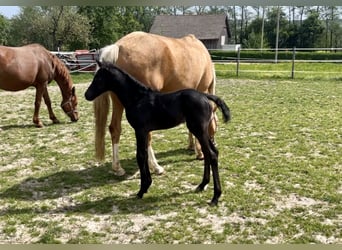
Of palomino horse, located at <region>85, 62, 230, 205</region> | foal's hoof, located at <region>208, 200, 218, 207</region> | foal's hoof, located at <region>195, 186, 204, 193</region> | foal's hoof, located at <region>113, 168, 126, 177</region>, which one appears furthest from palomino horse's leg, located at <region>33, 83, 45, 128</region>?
foal's hoof, located at <region>208, 200, 218, 207</region>

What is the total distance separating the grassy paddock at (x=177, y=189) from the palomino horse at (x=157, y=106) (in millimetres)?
431

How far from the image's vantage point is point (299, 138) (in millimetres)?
5895

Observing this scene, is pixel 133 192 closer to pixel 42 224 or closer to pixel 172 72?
pixel 42 224

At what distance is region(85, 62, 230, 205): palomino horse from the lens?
10.7 feet

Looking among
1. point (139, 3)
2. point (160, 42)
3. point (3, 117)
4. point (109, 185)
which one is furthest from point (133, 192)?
point (3, 117)

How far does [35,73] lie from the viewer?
22.7 ft

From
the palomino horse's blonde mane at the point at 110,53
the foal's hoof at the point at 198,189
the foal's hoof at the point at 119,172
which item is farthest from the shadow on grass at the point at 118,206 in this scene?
the palomino horse's blonde mane at the point at 110,53

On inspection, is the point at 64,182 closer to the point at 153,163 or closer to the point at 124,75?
the point at 153,163

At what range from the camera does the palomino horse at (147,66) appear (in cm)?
380

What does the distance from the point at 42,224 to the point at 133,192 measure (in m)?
1.04

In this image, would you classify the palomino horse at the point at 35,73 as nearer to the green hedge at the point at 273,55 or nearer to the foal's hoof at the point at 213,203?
the foal's hoof at the point at 213,203

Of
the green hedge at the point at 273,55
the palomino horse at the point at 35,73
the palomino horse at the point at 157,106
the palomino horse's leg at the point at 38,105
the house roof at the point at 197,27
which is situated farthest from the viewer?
the green hedge at the point at 273,55

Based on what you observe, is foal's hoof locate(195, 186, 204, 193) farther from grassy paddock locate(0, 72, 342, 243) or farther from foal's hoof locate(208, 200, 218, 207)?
foal's hoof locate(208, 200, 218, 207)

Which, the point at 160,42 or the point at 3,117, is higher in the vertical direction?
the point at 160,42
